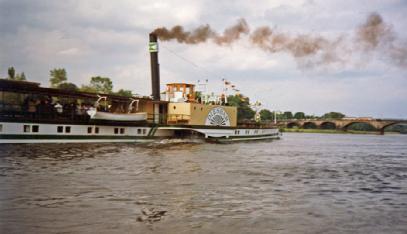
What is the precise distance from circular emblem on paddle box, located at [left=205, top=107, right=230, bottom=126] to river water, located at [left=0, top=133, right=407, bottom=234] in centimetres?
2065

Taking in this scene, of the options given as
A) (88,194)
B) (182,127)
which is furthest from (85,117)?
(88,194)

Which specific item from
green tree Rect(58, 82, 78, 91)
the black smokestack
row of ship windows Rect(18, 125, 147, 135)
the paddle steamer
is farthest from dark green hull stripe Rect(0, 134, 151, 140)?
green tree Rect(58, 82, 78, 91)

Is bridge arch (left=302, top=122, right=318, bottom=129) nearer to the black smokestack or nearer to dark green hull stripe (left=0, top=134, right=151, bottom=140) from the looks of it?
the black smokestack

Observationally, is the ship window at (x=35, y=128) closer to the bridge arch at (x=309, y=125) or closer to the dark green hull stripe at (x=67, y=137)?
the dark green hull stripe at (x=67, y=137)

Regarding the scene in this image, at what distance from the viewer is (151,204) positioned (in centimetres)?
1133

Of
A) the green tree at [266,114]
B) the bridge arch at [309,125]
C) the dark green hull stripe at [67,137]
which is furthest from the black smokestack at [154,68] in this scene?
the green tree at [266,114]

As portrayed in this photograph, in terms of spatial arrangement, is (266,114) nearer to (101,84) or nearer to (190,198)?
(101,84)

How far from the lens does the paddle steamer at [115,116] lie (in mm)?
28594

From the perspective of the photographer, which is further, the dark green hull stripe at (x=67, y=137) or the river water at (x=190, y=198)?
the dark green hull stripe at (x=67, y=137)

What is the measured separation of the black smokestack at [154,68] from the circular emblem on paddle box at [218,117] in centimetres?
552

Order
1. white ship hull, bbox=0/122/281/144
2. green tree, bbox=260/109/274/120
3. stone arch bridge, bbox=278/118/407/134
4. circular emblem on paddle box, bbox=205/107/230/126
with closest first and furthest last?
white ship hull, bbox=0/122/281/144 < circular emblem on paddle box, bbox=205/107/230/126 < stone arch bridge, bbox=278/118/407/134 < green tree, bbox=260/109/274/120

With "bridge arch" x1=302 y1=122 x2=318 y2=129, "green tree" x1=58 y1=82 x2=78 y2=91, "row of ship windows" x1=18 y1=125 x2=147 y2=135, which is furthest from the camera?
"bridge arch" x1=302 y1=122 x2=318 y2=129

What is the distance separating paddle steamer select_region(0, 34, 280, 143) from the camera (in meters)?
28.6

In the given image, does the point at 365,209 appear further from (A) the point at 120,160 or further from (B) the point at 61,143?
(B) the point at 61,143
